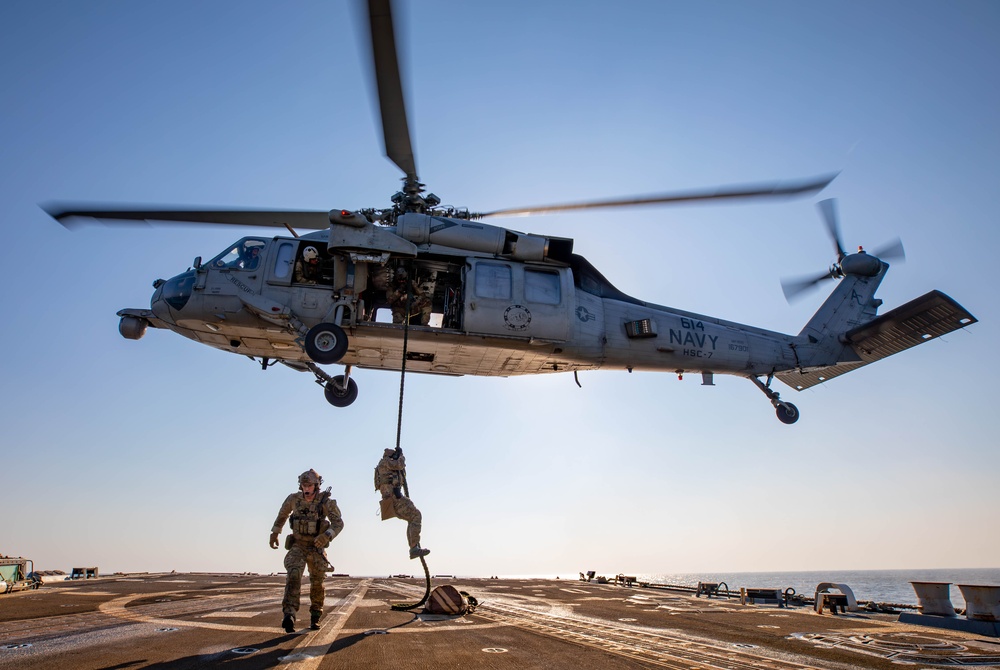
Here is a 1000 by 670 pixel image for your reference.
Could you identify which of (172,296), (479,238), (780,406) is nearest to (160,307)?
(172,296)

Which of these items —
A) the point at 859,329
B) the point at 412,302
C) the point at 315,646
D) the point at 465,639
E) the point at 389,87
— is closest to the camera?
the point at 315,646

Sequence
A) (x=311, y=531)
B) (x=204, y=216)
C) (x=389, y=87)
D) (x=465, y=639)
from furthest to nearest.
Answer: (x=204, y=216) < (x=389, y=87) < (x=311, y=531) < (x=465, y=639)

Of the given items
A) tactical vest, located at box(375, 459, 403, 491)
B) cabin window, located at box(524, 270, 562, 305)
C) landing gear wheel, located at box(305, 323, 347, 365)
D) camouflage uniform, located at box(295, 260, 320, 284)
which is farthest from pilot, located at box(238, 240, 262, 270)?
tactical vest, located at box(375, 459, 403, 491)

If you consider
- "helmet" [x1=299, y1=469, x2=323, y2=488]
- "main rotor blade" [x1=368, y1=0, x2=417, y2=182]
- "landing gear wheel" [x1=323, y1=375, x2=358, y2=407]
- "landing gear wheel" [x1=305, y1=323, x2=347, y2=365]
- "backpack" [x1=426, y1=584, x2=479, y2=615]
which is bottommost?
"backpack" [x1=426, y1=584, x2=479, y2=615]

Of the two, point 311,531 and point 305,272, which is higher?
point 305,272

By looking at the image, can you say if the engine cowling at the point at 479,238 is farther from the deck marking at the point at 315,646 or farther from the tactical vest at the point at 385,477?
the deck marking at the point at 315,646

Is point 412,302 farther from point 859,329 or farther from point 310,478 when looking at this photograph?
point 859,329

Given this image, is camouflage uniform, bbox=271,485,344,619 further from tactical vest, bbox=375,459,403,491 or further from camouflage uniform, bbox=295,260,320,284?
camouflage uniform, bbox=295,260,320,284

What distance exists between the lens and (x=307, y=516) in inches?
292

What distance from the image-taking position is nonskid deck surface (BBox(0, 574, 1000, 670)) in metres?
5.00

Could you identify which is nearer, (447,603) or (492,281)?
(447,603)

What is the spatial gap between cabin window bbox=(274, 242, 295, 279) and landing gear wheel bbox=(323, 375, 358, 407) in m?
2.89

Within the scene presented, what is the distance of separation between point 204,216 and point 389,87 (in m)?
5.74

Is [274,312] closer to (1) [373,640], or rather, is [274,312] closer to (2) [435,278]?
(2) [435,278]
